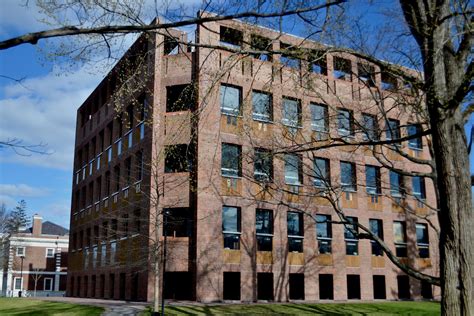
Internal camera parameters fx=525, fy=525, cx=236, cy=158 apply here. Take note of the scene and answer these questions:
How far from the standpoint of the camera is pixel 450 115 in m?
8.95

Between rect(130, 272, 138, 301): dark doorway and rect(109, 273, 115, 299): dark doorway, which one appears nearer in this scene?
rect(130, 272, 138, 301): dark doorway

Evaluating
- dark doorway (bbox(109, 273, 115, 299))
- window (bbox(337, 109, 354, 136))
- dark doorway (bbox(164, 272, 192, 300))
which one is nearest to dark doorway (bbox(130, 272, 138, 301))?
dark doorway (bbox(164, 272, 192, 300))

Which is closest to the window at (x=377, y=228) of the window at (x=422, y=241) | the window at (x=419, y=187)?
the window at (x=422, y=241)

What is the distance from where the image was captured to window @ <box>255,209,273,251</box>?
2666 cm

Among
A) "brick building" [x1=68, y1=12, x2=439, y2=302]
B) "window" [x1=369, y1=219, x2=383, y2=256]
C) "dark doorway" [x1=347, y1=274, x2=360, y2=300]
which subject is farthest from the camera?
"window" [x1=369, y1=219, x2=383, y2=256]

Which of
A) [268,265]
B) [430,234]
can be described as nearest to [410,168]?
[430,234]

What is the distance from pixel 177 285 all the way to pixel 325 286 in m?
8.60

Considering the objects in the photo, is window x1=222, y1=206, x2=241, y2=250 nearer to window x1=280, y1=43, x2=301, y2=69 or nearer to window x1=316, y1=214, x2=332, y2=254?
window x1=316, y1=214, x2=332, y2=254

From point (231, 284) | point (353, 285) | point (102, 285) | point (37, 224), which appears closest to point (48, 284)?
point (37, 224)

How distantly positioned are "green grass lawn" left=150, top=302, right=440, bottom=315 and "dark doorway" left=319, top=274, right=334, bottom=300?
3.81 metres

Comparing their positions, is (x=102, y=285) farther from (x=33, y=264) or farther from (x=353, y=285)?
(x=33, y=264)

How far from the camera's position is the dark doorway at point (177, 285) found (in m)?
26.4

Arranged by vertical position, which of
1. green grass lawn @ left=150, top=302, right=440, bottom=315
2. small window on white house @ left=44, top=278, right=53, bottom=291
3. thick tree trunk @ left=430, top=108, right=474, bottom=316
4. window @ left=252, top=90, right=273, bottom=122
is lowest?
small window on white house @ left=44, top=278, right=53, bottom=291

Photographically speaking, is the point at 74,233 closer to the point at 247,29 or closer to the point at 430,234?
the point at 430,234
